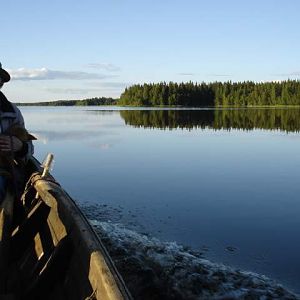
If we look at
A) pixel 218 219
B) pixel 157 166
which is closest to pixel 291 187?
pixel 218 219

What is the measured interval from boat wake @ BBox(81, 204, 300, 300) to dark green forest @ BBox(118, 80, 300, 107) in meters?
143

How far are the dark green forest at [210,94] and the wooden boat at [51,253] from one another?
145276 mm

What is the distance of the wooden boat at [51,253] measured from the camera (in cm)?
364

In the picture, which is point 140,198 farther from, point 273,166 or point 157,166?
point 273,166

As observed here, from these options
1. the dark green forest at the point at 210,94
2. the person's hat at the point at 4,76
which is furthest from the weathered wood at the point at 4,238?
the dark green forest at the point at 210,94

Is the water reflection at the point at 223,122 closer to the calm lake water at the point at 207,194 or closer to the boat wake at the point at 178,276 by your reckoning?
the calm lake water at the point at 207,194

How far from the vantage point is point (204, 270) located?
22.3ft

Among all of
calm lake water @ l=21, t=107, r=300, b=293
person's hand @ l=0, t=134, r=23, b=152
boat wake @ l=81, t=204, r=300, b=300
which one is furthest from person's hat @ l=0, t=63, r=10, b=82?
calm lake water @ l=21, t=107, r=300, b=293

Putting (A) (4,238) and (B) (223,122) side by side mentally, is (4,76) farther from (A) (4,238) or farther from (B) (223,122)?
(B) (223,122)

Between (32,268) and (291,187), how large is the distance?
373 inches

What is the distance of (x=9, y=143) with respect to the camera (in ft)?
17.2

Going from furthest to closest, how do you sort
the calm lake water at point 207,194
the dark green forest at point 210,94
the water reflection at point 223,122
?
the dark green forest at point 210,94 → the water reflection at point 223,122 → the calm lake water at point 207,194

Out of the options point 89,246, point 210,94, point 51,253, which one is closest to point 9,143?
point 51,253

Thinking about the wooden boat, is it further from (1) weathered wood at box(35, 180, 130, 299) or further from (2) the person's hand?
(2) the person's hand
